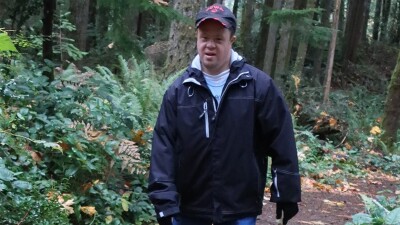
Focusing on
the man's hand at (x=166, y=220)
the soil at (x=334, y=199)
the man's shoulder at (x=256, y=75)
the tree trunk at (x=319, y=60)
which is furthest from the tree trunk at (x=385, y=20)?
the man's hand at (x=166, y=220)

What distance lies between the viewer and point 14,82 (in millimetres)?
5691

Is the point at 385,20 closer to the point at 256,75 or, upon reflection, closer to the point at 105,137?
the point at 105,137

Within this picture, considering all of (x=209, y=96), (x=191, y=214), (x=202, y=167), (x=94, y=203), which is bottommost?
Result: (x=94, y=203)

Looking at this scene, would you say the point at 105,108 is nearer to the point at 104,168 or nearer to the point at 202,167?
the point at 104,168

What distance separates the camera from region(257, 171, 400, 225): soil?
23.1 feet

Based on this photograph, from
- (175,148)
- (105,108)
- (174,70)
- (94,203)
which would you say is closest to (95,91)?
(105,108)

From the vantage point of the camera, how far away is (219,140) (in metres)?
3.12

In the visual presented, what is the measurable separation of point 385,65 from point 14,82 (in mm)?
31378

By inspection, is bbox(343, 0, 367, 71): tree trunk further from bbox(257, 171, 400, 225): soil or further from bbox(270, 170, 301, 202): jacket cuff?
bbox(270, 170, 301, 202): jacket cuff

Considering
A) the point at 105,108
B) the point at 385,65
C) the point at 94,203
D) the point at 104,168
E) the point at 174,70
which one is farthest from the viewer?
the point at 385,65

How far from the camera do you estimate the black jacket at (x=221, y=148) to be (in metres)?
3.12

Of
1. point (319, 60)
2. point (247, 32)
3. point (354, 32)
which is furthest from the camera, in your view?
point (354, 32)

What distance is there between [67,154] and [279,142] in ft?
Result: 9.00

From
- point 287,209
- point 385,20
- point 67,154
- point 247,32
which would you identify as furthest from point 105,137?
point 385,20
